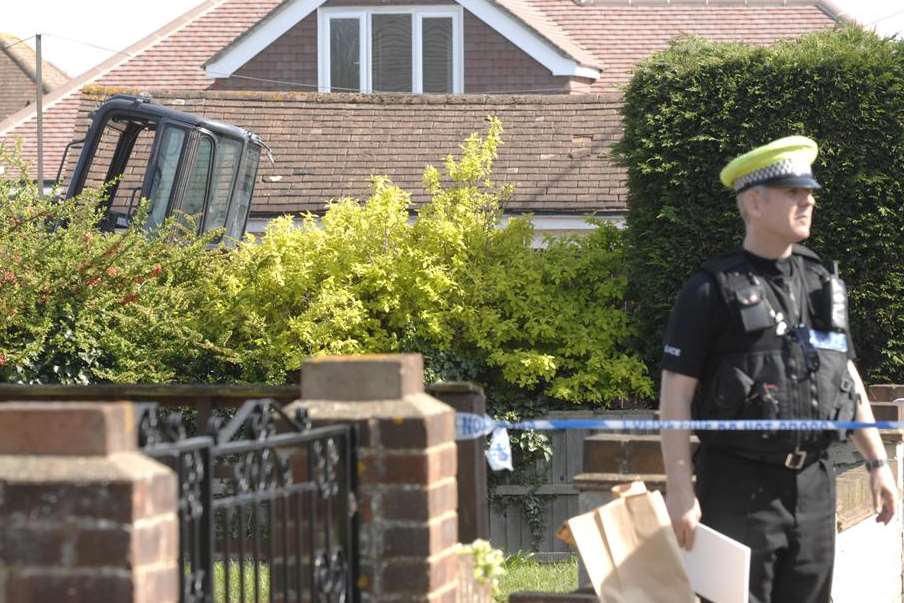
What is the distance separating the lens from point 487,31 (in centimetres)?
2792

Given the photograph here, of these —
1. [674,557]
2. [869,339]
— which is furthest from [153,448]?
[869,339]

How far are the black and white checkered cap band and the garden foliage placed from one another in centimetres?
756

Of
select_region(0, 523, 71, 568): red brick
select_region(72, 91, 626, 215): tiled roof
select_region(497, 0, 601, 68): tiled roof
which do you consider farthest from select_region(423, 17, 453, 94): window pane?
select_region(0, 523, 71, 568): red brick

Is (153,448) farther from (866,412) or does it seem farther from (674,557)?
(866,412)

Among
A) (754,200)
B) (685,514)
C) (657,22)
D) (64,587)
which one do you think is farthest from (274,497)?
(657,22)

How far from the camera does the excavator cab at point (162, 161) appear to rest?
15492 millimetres

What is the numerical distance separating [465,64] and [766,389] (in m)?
23.6

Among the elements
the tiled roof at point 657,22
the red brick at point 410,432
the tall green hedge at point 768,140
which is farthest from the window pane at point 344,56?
the red brick at point 410,432

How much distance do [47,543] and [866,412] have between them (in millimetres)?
2962

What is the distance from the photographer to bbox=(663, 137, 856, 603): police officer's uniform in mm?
4867

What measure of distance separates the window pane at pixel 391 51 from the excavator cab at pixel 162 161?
1220 centimetres

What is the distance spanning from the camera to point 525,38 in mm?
27594

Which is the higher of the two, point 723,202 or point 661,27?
point 661,27

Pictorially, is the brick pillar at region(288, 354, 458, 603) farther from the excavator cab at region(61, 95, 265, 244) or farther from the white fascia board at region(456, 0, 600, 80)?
the white fascia board at region(456, 0, 600, 80)
